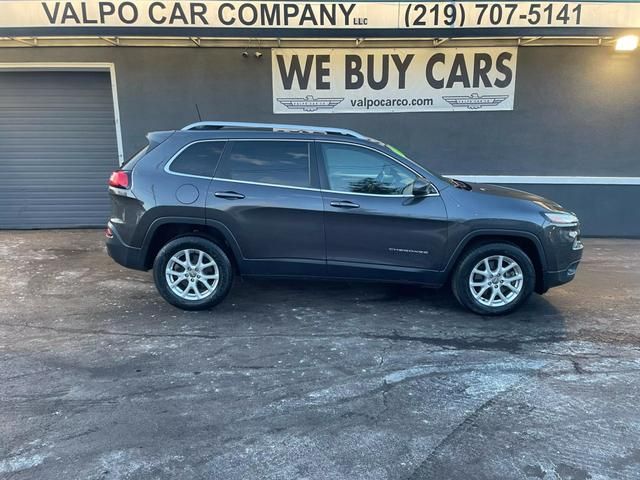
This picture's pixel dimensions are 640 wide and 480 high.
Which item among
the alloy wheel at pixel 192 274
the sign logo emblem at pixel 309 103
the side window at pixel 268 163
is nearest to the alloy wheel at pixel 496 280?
the side window at pixel 268 163

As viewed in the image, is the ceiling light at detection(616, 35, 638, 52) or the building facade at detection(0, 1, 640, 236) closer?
the ceiling light at detection(616, 35, 638, 52)

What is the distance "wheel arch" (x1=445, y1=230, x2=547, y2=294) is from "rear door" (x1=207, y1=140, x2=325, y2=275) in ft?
4.40

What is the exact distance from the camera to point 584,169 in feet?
28.9

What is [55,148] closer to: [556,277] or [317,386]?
[317,386]

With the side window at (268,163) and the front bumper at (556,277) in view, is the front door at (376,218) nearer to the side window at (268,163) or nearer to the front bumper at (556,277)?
the side window at (268,163)

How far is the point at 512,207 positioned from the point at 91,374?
4056 mm

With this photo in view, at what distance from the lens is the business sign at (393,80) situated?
8438 mm

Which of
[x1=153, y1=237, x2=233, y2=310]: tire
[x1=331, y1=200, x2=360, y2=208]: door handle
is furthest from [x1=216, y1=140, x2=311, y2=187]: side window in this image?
[x1=153, y1=237, x2=233, y2=310]: tire

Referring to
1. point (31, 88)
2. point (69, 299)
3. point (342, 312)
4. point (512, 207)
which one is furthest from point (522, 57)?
point (31, 88)

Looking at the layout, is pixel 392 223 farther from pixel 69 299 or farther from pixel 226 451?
pixel 69 299

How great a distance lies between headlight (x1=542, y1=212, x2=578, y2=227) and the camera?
4.89m

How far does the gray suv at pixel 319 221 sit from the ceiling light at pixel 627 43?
16.0 ft

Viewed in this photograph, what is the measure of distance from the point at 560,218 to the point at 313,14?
4539 mm

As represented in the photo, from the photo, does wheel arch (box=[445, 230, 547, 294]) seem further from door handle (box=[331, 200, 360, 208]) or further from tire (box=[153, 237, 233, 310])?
tire (box=[153, 237, 233, 310])
